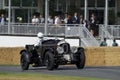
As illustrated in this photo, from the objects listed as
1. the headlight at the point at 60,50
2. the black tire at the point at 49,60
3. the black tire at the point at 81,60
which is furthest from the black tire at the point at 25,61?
the black tire at the point at 81,60

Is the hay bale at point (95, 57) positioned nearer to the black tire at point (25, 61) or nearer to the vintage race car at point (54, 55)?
the vintage race car at point (54, 55)

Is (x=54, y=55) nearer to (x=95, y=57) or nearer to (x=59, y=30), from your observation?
(x=95, y=57)

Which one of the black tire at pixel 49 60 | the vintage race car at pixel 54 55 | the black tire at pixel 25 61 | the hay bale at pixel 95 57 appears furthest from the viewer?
the hay bale at pixel 95 57

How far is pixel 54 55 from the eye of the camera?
26.4 metres

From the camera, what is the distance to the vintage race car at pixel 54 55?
2642 cm

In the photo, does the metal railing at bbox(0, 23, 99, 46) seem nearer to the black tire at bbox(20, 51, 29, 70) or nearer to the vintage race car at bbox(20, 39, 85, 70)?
the black tire at bbox(20, 51, 29, 70)

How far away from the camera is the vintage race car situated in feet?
86.7

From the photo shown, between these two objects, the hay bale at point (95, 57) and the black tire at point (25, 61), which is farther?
the hay bale at point (95, 57)

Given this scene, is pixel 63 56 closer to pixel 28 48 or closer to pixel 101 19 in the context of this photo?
pixel 28 48

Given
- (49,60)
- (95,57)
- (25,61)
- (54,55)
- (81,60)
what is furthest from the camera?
(95,57)

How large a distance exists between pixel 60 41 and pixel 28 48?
1999 mm

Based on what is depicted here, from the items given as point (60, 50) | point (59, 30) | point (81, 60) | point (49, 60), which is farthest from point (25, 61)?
point (59, 30)

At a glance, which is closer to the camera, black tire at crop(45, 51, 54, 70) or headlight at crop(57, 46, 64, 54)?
black tire at crop(45, 51, 54, 70)

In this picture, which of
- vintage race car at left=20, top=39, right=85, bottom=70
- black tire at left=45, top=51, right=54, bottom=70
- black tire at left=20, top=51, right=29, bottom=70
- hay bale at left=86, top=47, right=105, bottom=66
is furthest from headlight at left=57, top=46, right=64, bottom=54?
hay bale at left=86, top=47, right=105, bottom=66
